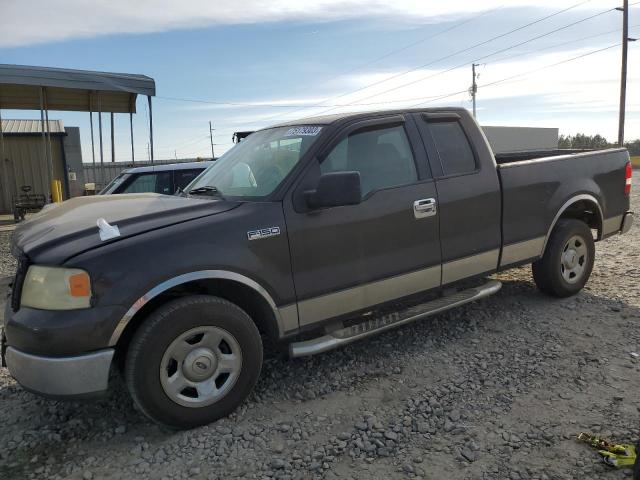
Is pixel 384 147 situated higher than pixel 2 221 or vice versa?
pixel 384 147

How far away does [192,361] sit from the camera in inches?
115

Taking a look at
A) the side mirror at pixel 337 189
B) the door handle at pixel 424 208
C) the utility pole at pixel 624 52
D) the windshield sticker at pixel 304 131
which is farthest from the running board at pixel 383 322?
the utility pole at pixel 624 52

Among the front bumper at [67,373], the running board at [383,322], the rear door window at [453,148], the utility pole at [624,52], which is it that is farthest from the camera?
the utility pole at [624,52]

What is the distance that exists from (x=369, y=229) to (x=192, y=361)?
1.49m

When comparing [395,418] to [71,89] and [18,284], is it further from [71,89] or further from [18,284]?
[71,89]

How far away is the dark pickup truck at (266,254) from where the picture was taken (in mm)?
2723

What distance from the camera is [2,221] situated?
48.5ft

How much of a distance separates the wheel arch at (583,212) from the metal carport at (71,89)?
30.7 feet

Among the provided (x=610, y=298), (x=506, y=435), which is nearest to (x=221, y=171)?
(x=506, y=435)

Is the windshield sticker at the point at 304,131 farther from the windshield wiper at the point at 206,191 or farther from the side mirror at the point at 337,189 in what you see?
the windshield wiper at the point at 206,191

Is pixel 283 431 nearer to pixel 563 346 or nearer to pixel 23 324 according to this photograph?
pixel 23 324

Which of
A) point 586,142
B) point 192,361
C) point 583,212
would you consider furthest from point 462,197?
point 586,142

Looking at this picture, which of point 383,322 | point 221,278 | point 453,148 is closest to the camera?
point 221,278

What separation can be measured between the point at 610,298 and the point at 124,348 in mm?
4602
